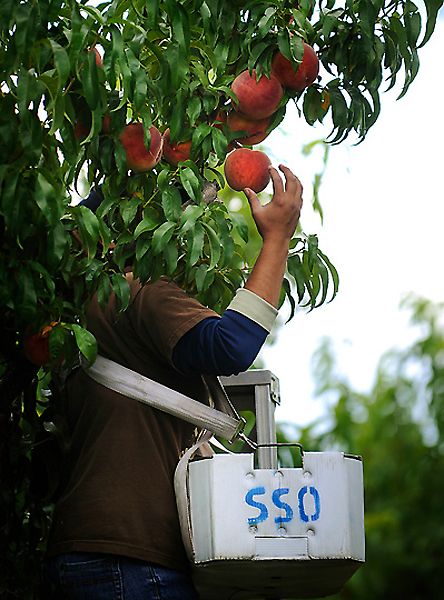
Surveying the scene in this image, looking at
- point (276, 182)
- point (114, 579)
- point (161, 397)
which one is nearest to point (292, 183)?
point (276, 182)

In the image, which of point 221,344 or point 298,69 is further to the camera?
point 298,69

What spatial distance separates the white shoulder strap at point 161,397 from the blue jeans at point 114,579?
258mm

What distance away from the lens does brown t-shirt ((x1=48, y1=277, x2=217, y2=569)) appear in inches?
78.8

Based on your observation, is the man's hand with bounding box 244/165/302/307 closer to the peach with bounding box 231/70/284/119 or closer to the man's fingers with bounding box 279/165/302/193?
the man's fingers with bounding box 279/165/302/193

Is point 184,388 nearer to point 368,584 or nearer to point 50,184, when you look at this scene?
point 50,184

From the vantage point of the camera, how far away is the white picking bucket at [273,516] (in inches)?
75.1

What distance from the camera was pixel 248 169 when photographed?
227 centimetres

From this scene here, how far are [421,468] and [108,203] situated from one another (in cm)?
760

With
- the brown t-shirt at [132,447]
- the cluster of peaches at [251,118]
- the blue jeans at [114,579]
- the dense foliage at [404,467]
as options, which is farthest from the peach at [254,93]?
the dense foliage at [404,467]

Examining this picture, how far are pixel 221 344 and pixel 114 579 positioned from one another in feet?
1.42

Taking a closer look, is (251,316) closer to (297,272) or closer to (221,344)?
(221,344)

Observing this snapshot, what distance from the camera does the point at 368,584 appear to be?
9.33 m

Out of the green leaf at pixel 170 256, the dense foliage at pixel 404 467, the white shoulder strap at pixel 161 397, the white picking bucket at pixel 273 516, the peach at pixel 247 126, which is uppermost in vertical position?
the dense foliage at pixel 404 467

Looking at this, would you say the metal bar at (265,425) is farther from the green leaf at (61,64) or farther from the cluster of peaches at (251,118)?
the green leaf at (61,64)
